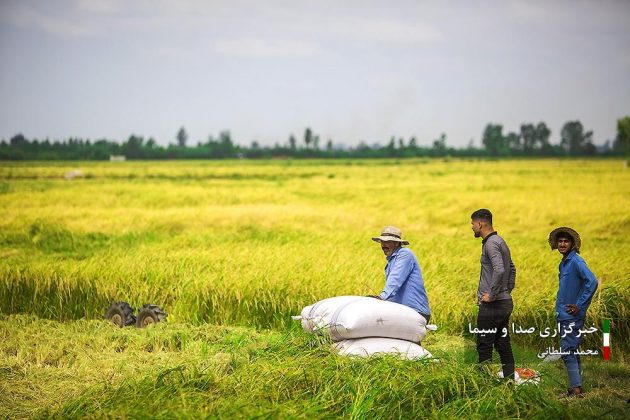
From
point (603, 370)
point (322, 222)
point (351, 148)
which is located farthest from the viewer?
point (351, 148)

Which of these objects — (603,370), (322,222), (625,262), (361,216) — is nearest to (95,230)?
(322,222)

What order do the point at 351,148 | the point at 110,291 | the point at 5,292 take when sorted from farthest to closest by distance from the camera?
the point at 351,148 → the point at 5,292 → the point at 110,291

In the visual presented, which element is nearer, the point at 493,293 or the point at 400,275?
the point at 493,293

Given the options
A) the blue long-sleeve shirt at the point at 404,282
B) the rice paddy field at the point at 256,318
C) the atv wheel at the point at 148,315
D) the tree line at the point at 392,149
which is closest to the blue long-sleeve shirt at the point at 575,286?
the rice paddy field at the point at 256,318

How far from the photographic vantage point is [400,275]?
5.86 metres

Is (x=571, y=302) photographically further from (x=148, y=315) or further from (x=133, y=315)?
(x=133, y=315)

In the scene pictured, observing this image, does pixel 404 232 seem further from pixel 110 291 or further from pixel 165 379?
pixel 165 379

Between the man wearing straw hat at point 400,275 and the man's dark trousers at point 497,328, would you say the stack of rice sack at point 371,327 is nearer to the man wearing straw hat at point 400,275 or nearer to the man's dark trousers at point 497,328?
the man wearing straw hat at point 400,275

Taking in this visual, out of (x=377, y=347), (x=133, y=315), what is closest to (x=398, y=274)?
(x=377, y=347)

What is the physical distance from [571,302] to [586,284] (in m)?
0.22

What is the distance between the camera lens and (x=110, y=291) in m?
9.37

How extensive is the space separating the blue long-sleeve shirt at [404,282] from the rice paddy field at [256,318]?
52cm

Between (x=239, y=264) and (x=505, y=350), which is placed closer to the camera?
(x=505, y=350)

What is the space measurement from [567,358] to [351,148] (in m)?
126
